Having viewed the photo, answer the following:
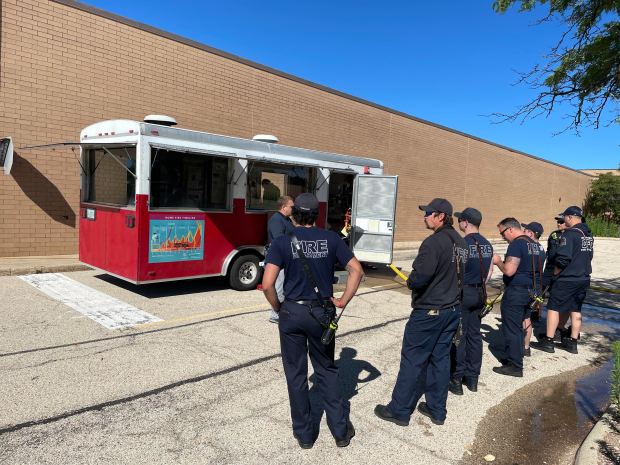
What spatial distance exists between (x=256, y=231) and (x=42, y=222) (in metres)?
4.94

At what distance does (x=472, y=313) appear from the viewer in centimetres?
446

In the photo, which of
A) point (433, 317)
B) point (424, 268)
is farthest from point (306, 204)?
point (433, 317)

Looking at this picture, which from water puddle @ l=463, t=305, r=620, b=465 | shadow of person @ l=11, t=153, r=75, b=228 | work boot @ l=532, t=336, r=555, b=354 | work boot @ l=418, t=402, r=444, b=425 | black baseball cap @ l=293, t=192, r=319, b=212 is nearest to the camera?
black baseball cap @ l=293, t=192, r=319, b=212

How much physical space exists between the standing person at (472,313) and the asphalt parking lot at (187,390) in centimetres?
21

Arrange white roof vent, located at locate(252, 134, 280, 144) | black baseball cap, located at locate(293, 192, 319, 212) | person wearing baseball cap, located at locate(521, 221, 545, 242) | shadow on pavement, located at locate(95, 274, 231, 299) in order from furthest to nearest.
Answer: white roof vent, located at locate(252, 134, 280, 144)
shadow on pavement, located at locate(95, 274, 231, 299)
person wearing baseball cap, located at locate(521, 221, 545, 242)
black baseball cap, located at locate(293, 192, 319, 212)

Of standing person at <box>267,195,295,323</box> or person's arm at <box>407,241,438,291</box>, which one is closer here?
person's arm at <box>407,241,438,291</box>

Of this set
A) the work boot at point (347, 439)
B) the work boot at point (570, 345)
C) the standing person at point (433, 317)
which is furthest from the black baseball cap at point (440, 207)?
the work boot at point (570, 345)

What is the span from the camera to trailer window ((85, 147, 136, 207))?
7.07 meters

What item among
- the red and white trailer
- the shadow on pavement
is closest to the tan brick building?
the red and white trailer

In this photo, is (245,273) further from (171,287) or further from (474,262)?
(474,262)

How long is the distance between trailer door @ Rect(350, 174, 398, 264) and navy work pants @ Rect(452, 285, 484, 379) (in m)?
5.86

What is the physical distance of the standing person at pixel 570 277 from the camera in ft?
19.2

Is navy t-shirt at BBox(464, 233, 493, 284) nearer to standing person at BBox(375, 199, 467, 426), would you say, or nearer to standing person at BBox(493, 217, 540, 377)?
standing person at BBox(493, 217, 540, 377)

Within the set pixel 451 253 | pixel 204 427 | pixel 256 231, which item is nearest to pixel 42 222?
pixel 256 231
